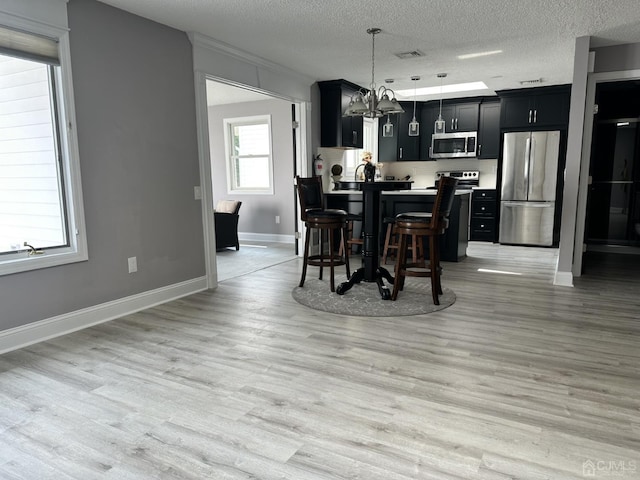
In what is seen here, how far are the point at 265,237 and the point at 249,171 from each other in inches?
47.7

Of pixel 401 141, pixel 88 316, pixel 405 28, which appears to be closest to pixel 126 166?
pixel 88 316

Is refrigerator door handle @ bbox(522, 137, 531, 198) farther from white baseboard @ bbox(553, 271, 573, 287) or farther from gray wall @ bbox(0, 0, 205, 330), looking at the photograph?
gray wall @ bbox(0, 0, 205, 330)

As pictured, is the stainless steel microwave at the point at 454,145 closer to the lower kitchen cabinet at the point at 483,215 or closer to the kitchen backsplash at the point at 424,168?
the kitchen backsplash at the point at 424,168

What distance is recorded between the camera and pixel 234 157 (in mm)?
7527

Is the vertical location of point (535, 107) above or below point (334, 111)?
above

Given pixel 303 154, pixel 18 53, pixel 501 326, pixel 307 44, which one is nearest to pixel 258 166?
pixel 303 154

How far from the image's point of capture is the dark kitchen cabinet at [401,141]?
7660 millimetres

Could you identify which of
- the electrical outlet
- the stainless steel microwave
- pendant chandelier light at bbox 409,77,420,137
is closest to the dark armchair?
the electrical outlet

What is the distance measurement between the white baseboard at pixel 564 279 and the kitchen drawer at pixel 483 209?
280 cm

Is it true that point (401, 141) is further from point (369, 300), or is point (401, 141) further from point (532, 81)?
point (369, 300)

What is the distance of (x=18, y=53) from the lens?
Result: 267 cm

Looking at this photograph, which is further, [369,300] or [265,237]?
[265,237]

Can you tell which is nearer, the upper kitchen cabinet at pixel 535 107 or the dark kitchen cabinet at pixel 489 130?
the upper kitchen cabinet at pixel 535 107

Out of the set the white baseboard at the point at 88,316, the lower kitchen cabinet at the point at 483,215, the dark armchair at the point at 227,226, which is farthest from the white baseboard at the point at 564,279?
the dark armchair at the point at 227,226
